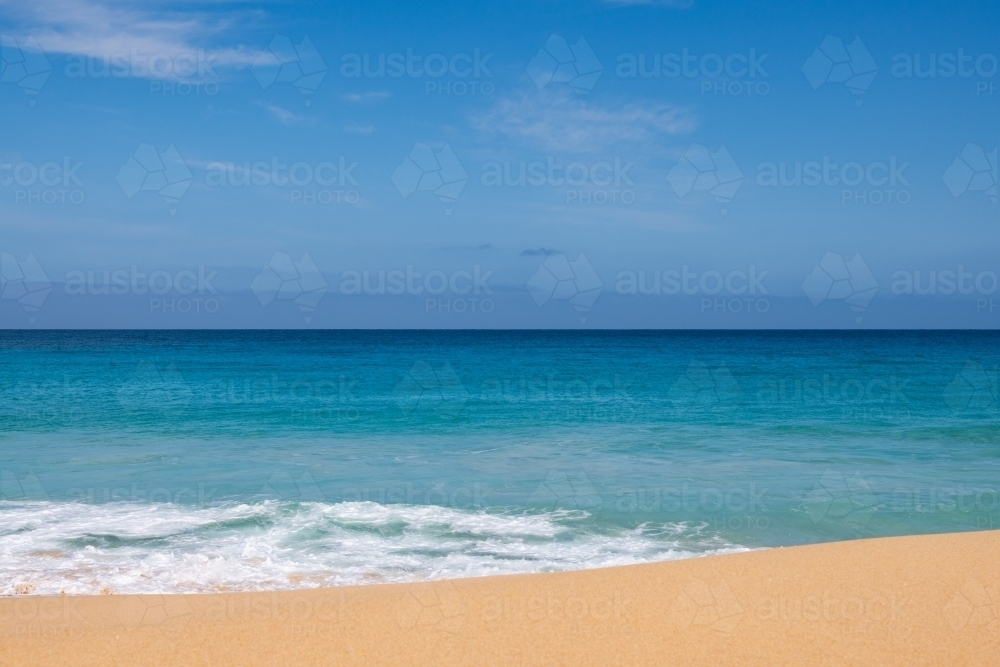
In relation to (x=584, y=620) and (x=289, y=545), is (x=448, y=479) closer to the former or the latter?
(x=289, y=545)

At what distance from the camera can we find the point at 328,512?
859cm

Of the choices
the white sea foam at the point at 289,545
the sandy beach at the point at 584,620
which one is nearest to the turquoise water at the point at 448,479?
the white sea foam at the point at 289,545

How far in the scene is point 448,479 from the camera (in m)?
10.7

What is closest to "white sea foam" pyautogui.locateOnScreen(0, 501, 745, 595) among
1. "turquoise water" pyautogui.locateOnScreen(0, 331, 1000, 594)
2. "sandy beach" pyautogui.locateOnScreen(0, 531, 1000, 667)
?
"turquoise water" pyautogui.locateOnScreen(0, 331, 1000, 594)

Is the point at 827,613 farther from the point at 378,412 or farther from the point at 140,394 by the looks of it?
the point at 140,394

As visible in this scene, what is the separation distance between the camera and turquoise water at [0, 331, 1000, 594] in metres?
7.00

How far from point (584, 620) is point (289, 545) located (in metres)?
3.66

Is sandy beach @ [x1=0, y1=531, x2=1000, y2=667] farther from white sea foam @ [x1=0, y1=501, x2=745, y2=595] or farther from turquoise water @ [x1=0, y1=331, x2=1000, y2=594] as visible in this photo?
turquoise water @ [x1=0, y1=331, x2=1000, y2=594]

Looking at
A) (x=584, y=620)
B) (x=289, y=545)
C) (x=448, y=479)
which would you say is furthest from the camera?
(x=448, y=479)

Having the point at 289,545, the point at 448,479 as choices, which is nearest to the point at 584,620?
the point at 289,545

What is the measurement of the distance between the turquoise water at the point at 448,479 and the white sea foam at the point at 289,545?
0.03 metres

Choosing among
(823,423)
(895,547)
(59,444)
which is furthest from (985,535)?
(59,444)

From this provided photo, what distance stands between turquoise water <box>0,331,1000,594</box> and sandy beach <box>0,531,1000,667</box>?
42.0 inches

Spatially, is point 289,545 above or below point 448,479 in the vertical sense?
below
